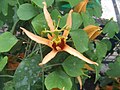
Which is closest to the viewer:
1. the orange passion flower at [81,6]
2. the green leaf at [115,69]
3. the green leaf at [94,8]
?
the orange passion flower at [81,6]

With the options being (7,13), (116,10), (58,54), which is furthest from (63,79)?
(116,10)

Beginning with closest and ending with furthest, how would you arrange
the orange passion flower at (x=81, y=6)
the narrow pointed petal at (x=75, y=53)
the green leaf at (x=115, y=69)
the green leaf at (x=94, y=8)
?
1. the narrow pointed petal at (x=75, y=53)
2. the orange passion flower at (x=81, y=6)
3. the green leaf at (x=94, y=8)
4. the green leaf at (x=115, y=69)

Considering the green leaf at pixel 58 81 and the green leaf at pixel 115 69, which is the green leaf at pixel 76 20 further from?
the green leaf at pixel 115 69

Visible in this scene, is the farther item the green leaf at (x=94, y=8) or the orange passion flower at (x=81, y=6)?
the green leaf at (x=94, y=8)

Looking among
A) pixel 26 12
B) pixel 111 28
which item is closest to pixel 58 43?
pixel 26 12

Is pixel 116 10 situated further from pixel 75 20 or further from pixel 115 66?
pixel 75 20

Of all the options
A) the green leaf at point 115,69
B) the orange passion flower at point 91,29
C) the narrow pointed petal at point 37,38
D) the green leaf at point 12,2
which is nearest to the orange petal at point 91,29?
the orange passion flower at point 91,29
